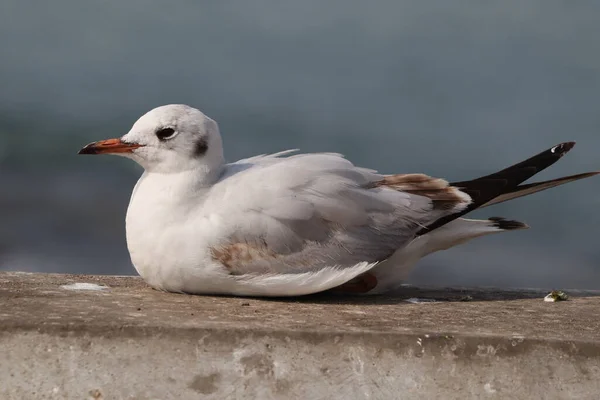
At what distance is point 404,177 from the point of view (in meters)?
5.38

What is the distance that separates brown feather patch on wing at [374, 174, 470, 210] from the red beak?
1.30 metres

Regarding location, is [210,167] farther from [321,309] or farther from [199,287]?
[321,309]

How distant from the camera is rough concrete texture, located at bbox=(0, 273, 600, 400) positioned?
3883 mm

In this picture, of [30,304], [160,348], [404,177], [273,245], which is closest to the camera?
[160,348]

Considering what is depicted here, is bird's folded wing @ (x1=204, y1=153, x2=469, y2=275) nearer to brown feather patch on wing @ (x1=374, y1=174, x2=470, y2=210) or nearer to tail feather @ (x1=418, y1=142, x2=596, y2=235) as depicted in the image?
brown feather patch on wing @ (x1=374, y1=174, x2=470, y2=210)

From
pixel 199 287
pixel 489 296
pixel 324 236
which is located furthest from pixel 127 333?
pixel 489 296

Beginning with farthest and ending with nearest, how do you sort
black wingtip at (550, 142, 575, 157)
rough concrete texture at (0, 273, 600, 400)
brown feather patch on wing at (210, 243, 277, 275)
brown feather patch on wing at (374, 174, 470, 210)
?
1. black wingtip at (550, 142, 575, 157)
2. brown feather patch on wing at (374, 174, 470, 210)
3. brown feather patch on wing at (210, 243, 277, 275)
4. rough concrete texture at (0, 273, 600, 400)

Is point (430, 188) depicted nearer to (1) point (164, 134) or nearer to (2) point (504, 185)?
(2) point (504, 185)

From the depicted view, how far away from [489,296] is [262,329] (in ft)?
6.48

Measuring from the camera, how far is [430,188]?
539cm

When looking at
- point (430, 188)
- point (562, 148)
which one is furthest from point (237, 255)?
point (562, 148)

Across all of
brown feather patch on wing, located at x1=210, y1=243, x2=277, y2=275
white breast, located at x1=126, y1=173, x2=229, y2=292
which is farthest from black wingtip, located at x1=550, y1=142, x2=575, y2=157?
white breast, located at x1=126, y1=173, x2=229, y2=292

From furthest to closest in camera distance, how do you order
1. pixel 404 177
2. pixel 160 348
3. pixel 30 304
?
pixel 404 177 < pixel 30 304 < pixel 160 348

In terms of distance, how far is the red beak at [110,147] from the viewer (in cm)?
501
